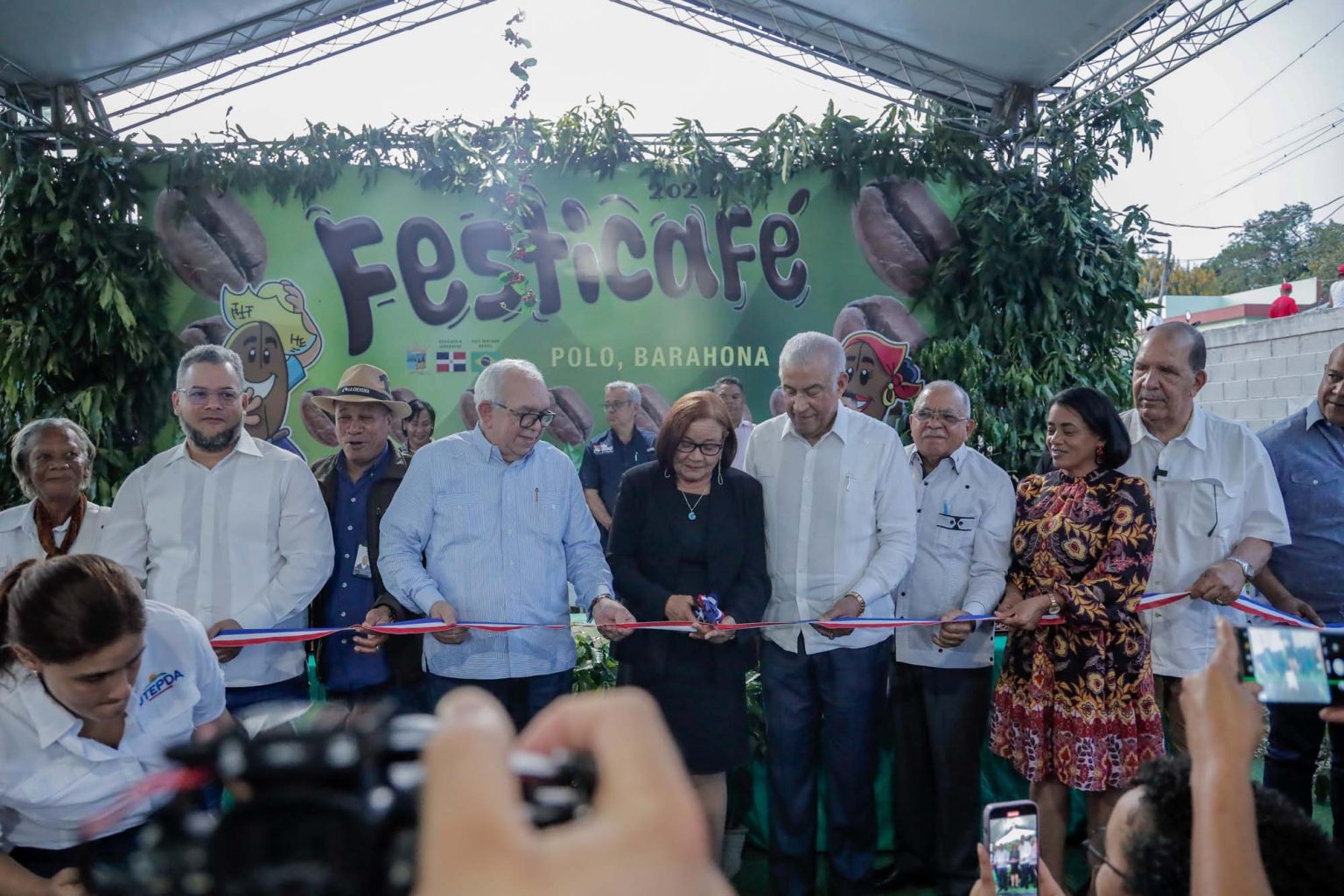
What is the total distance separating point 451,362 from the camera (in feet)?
25.2

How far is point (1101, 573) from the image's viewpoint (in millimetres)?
3400

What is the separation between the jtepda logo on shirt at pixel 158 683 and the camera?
7.71ft

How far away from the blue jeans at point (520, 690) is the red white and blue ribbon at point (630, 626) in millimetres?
193

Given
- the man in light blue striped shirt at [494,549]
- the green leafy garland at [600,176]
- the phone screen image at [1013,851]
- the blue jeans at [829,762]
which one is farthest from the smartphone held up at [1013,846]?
the green leafy garland at [600,176]

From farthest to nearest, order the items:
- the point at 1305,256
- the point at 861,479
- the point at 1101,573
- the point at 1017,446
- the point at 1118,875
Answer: the point at 1305,256, the point at 1017,446, the point at 861,479, the point at 1101,573, the point at 1118,875

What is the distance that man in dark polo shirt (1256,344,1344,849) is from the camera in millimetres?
3871

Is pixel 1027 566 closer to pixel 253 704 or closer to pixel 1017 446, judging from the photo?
pixel 253 704

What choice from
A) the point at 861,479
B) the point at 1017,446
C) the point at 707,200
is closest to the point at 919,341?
the point at 1017,446

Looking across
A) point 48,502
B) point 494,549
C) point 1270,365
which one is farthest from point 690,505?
point 1270,365

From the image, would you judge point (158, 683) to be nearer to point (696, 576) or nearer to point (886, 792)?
point (696, 576)

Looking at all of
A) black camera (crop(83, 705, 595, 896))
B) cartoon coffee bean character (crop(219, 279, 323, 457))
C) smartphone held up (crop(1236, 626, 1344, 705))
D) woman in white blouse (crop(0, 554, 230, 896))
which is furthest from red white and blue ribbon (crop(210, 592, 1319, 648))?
cartoon coffee bean character (crop(219, 279, 323, 457))

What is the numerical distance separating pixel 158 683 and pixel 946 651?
2752 millimetres

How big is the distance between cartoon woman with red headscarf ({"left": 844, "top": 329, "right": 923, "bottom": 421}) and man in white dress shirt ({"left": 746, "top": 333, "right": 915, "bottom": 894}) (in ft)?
12.8

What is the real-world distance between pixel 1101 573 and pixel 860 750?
43.2 inches
